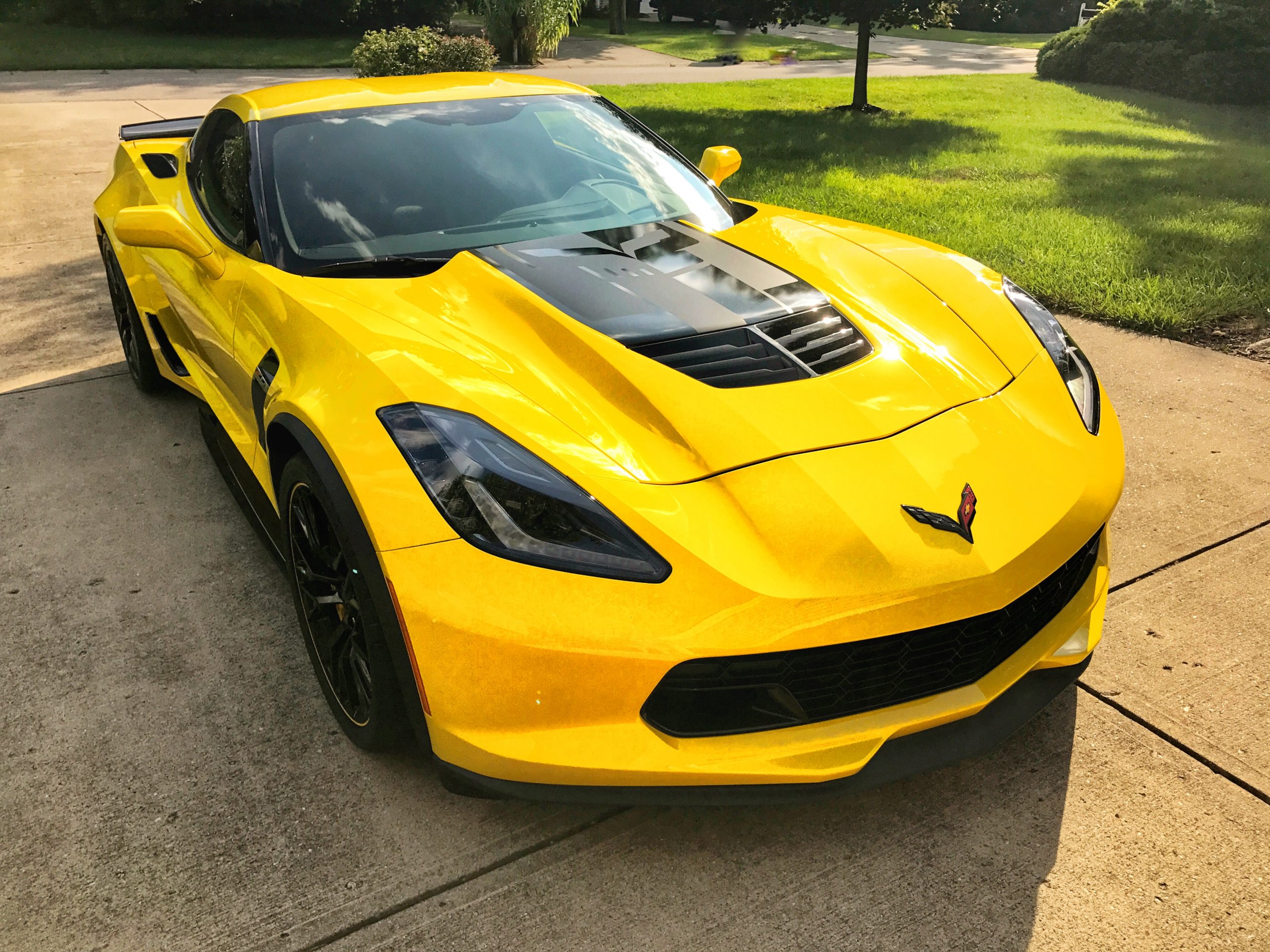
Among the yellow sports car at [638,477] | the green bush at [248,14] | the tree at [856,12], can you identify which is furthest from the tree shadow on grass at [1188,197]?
the green bush at [248,14]

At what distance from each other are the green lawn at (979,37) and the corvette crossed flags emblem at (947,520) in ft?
86.5

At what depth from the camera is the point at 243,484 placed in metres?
3.05

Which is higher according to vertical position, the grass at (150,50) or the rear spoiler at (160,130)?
the grass at (150,50)

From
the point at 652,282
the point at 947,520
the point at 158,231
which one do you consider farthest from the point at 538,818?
the point at 158,231

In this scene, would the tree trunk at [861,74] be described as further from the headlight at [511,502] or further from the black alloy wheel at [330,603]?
the headlight at [511,502]

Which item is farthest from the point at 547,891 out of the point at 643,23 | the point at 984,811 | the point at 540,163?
the point at 643,23

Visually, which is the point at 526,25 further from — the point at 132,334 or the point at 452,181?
the point at 452,181

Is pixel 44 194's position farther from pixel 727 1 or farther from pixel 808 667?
pixel 808 667

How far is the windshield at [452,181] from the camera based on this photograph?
2.91 meters

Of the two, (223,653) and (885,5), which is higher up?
(885,5)

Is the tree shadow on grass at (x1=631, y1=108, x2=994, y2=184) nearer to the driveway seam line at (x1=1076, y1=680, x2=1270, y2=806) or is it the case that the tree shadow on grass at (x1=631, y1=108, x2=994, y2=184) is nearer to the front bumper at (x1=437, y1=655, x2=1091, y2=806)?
the driveway seam line at (x1=1076, y1=680, x2=1270, y2=806)

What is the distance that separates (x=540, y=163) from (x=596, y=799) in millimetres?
2140

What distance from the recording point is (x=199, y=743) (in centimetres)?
244

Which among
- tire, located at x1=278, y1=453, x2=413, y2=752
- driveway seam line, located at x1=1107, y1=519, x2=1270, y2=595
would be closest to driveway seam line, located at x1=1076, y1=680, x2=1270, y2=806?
driveway seam line, located at x1=1107, y1=519, x2=1270, y2=595
